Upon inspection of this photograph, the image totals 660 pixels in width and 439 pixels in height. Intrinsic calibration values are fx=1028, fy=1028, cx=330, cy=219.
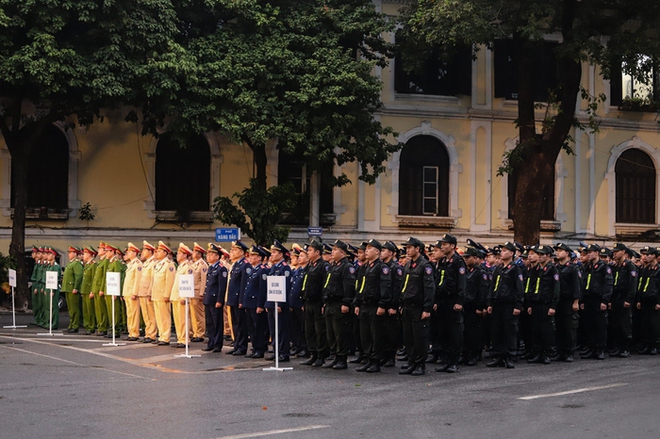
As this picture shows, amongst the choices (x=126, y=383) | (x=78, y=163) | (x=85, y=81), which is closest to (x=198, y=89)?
(x=85, y=81)

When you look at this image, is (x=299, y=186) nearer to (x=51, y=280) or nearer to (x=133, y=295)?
(x=51, y=280)

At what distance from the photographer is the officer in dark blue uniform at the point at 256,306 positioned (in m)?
18.6

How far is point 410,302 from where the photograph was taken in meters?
16.4

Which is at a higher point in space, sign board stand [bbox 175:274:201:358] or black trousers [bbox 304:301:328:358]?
sign board stand [bbox 175:274:201:358]

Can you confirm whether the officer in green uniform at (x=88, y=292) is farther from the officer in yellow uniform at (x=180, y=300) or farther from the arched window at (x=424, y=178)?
the arched window at (x=424, y=178)

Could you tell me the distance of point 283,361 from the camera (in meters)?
18.2

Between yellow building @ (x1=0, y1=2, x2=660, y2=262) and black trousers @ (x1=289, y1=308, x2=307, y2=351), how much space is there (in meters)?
14.0

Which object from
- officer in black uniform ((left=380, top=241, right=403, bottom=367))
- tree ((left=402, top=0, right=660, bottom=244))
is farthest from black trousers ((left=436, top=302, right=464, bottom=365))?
tree ((left=402, top=0, right=660, bottom=244))

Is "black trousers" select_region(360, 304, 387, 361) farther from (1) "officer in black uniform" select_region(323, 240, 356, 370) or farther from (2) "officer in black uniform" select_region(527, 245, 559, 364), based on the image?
(2) "officer in black uniform" select_region(527, 245, 559, 364)

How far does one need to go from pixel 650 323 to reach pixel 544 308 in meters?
3.46

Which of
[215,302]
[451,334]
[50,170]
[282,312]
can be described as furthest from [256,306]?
[50,170]

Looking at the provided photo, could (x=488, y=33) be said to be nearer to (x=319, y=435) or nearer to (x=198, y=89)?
(x=198, y=89)

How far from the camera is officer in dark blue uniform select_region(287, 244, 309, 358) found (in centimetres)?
1886

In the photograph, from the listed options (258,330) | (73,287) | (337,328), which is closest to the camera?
(337,328)
